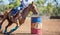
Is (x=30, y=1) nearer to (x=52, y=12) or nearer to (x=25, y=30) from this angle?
(x=25, y=30)

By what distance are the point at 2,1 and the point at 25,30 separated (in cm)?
332

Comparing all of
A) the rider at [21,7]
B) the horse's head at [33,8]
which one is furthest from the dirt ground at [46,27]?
the horse's head at [33,8]

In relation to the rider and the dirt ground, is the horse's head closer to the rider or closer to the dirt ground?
→ the rider

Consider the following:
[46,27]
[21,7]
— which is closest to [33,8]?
[21,7]

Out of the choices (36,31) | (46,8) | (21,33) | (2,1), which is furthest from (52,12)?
(36,31)

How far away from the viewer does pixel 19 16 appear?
1027 cm

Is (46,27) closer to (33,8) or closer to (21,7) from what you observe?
(21,7)

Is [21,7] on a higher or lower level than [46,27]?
higher

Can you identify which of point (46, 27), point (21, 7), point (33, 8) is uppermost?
point (21, 7)

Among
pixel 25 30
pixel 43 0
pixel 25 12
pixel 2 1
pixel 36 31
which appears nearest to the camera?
pixel 36 31

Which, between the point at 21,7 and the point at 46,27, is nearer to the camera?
the point at 21,7

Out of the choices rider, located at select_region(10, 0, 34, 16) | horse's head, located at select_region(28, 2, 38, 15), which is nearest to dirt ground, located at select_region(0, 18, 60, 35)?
rider, located at select_region(10, 0, 34, 16)

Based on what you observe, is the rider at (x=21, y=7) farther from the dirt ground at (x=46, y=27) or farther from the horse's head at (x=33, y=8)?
the dirt ground at (x=46, y=27)

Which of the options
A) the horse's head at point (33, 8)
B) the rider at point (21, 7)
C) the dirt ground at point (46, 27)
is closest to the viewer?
the horse's head at point (33, 8)
